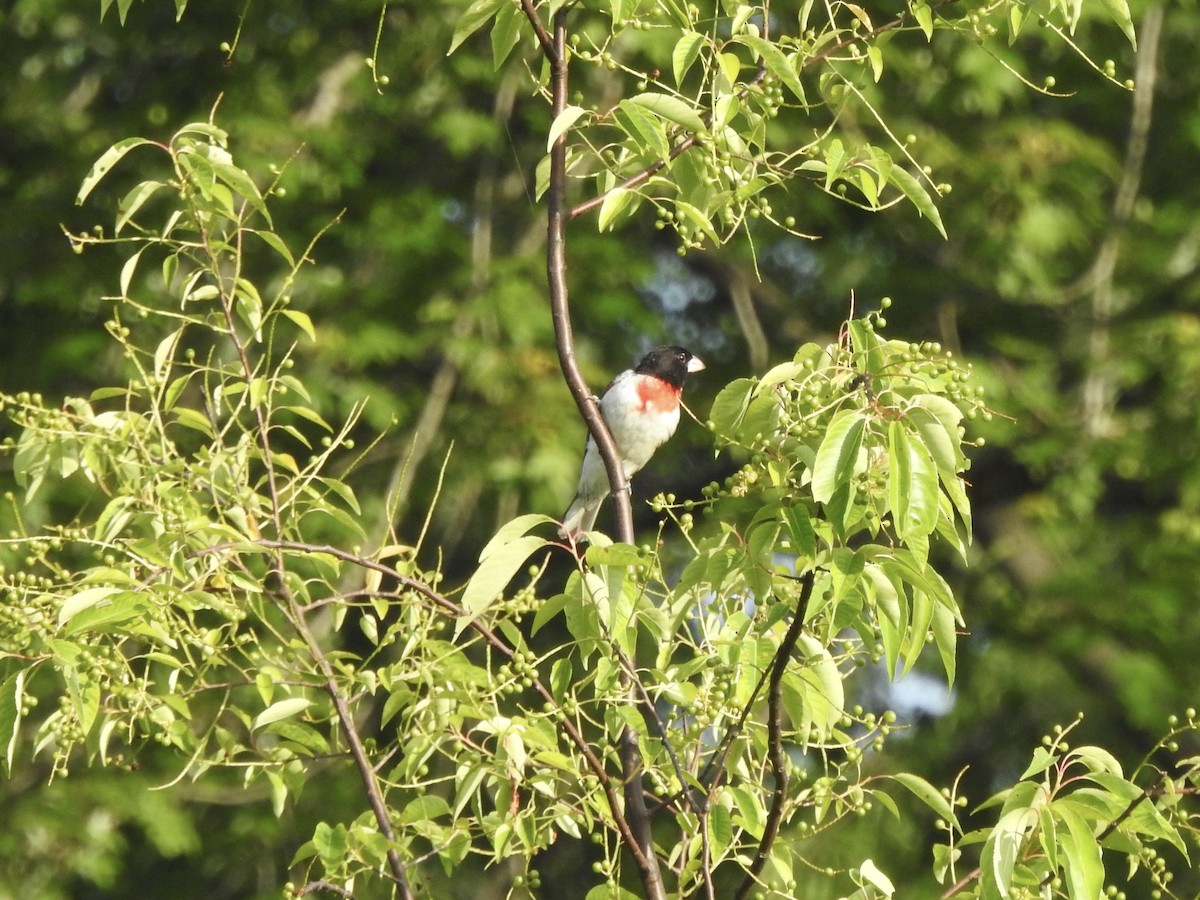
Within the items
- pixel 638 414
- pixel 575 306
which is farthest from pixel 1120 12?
pixel 575 306

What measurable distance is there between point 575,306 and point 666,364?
1.92m

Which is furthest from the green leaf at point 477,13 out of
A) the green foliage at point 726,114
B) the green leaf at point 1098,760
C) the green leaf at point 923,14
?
the green leaf at point 1098,760

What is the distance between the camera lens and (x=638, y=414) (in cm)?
531

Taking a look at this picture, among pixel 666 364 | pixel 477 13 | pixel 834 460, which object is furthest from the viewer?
pixel 666 364

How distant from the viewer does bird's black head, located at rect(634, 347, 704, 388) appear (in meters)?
5.49

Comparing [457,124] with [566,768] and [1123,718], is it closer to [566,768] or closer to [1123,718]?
[1123,718]

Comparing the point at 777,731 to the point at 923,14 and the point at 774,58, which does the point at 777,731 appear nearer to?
the point at 774,58

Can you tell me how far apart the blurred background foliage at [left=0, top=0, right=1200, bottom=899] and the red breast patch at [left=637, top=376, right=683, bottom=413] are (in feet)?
4.30

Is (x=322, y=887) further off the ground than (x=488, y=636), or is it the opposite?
(x=488, y=636)

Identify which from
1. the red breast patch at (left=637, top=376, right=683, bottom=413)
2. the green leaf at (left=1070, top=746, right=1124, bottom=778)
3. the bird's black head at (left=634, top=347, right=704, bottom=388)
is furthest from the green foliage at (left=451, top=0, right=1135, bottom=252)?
the bird's black head at (left=634, top=347, right=704, bottom=388)

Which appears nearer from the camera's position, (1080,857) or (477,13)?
(1080,857)

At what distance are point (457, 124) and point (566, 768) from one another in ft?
17.3

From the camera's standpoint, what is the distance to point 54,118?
24.7 ft

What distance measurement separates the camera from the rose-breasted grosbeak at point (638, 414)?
5.33 metres
